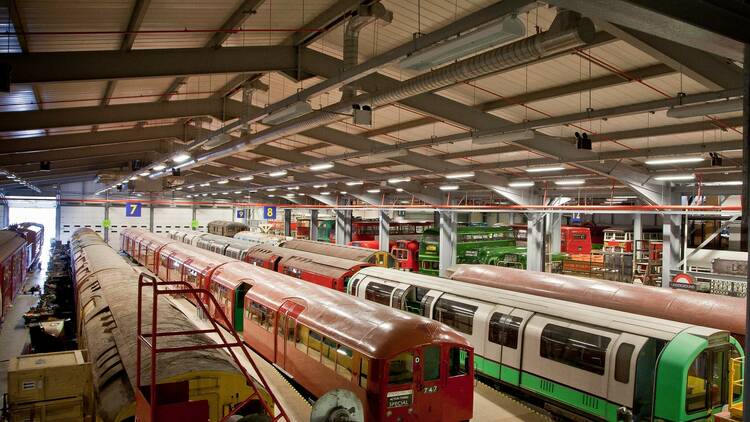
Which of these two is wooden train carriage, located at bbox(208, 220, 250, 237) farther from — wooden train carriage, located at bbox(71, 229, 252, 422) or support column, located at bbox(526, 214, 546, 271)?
wooden train carriage, located at bbox(71, 229, 252, 422)

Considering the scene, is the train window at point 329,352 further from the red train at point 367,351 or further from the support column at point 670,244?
the support column at point 670,244

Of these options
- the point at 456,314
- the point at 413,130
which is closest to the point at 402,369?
the point at 456,314

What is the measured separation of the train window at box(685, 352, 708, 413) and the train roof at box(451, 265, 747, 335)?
1.51 metres

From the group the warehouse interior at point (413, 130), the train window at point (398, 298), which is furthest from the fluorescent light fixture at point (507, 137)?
the train window at point (398, 298)

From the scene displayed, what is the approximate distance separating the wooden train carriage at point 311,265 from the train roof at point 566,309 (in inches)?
86.0

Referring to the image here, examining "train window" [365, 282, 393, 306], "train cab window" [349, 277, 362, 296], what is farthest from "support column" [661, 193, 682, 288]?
"train cab window" [349, 277, 362, 296]

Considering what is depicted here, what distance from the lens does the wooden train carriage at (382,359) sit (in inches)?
291

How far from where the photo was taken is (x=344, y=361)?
8125mm

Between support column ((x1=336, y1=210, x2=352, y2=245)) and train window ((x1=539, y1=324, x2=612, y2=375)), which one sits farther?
support column ((x1=336, y1=210, x2=352, y2=245))

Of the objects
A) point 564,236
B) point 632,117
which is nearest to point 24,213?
point 564,236

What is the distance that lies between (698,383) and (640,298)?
2.70 m

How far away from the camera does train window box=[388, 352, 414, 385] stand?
7449 millimetres

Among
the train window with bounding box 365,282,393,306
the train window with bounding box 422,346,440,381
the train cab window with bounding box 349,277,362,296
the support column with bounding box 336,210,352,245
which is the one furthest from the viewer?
the support column with bounding box 336,210,352,245

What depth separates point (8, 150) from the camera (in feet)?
49.5
